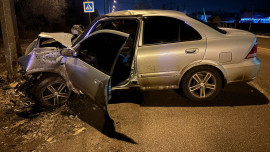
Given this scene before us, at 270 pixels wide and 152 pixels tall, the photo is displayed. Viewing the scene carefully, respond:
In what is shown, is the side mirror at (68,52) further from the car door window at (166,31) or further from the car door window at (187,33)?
the car door window at (187,33)

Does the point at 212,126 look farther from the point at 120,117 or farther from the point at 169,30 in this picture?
the point at 169,30

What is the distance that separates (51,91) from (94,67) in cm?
121

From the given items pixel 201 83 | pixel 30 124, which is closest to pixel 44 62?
pixel 30 124

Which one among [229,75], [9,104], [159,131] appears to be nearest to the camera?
[159,131]

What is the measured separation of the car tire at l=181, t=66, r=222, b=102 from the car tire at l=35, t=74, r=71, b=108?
229cm

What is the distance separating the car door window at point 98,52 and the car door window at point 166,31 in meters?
0.55

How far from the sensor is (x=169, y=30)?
155 inches

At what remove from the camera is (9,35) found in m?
5.16

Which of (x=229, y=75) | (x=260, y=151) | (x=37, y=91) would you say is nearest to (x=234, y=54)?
(x=229, y=75)

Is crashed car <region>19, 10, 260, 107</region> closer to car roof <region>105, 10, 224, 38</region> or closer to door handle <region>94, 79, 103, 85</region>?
car roof <region>105, 10, 224, 38</region>

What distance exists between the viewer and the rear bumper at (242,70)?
3.87 m

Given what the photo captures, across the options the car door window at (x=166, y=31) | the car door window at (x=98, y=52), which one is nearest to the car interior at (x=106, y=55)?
the car door window at (x=98, y=52)

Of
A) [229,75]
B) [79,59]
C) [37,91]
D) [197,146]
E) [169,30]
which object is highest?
[169,30]

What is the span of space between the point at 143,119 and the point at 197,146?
106cm
